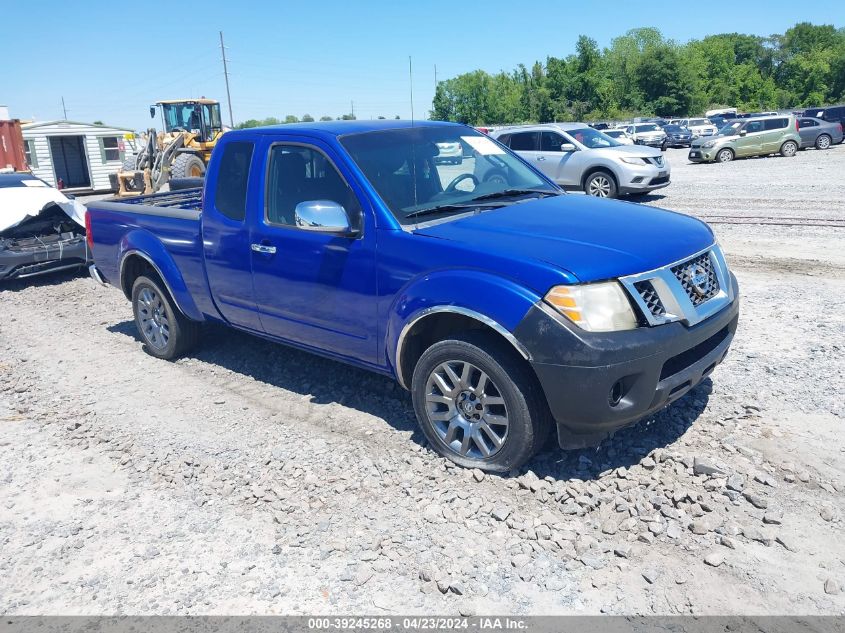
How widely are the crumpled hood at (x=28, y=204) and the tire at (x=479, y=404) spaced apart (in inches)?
330

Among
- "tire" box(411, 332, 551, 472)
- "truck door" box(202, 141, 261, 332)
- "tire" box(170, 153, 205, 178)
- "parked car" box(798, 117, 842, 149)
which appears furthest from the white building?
"tire" box(411, 332, 551, 472)

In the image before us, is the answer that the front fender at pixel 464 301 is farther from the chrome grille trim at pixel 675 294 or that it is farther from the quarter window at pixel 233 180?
the quarter window at pixel 233 180

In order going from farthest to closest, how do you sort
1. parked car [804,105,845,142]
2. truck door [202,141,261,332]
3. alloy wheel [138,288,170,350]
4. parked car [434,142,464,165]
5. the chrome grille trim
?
parked car [804,105,845,142] → alloy wheel [138,288,170,350] → truck door [202,141,261,332] → parked car [434,142,464,165] → the chrome grille trim

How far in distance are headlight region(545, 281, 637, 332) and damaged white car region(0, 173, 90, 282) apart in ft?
29.2

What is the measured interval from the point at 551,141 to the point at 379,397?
1228 centimetres

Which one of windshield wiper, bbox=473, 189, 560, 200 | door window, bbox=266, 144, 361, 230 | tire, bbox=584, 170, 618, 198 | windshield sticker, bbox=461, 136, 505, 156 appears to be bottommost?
tire, bbox=584, 170, 618, 198

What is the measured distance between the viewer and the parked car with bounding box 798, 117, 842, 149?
1182 inches

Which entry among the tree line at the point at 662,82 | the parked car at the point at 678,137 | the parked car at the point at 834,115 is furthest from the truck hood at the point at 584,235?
the tree line at the point at 662,82

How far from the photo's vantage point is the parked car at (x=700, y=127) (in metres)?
40.3

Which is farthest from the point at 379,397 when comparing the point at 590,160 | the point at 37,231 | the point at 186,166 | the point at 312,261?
the point at 186,166

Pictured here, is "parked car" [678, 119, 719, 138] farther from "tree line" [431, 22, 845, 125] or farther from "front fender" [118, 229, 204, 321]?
"front fender" [118, 229, 204, 321]

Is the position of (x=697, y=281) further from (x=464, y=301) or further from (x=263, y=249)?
(x=263, y=249)

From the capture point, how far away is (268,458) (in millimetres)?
4477

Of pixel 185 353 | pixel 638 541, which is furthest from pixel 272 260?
pixel 638 541
